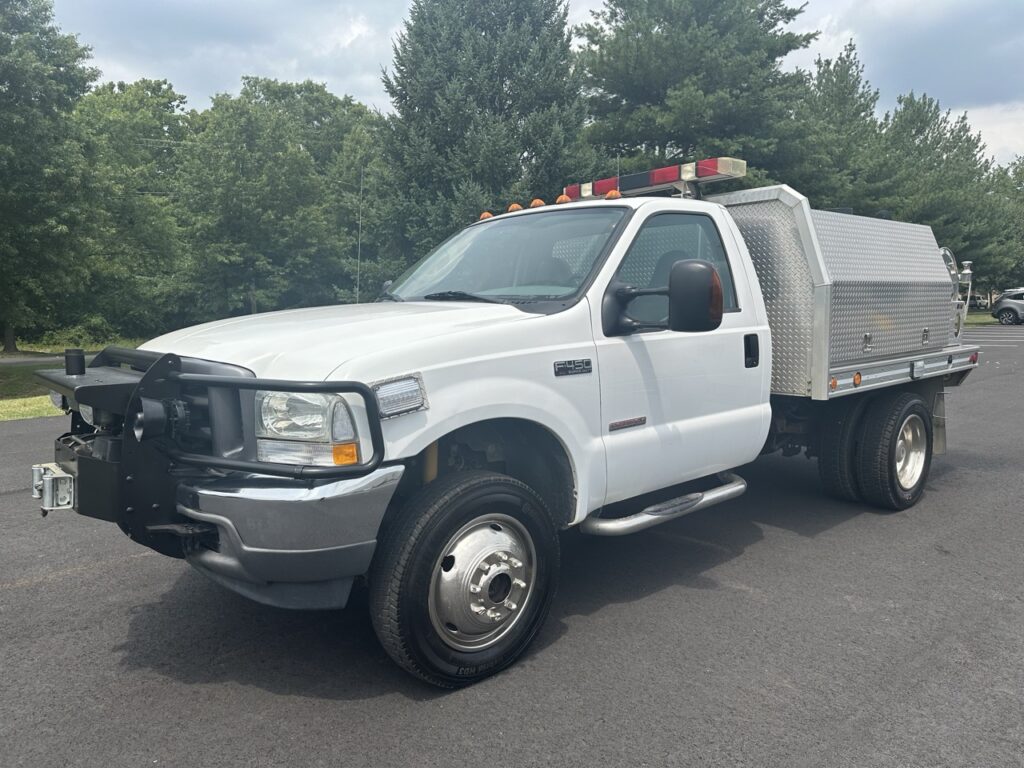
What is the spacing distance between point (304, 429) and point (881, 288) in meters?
4.07

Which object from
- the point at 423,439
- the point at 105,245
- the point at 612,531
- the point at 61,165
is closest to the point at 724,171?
the point at 612,531

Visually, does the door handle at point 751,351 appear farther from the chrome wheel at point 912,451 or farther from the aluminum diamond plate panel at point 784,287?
the chrome wheel at point 912,451

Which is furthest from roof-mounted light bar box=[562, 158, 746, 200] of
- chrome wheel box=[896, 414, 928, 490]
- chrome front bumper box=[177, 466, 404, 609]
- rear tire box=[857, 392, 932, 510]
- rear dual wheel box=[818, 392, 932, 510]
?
chrome front bumper box=[177, 466, 404, 609]

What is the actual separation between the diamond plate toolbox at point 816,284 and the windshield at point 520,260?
52.4 inches

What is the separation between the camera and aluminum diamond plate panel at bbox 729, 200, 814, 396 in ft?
16.0

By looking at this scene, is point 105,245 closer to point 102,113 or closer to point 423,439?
point 102,113

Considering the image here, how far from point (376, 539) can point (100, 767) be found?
1132 mm

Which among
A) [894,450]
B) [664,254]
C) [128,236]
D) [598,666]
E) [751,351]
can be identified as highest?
[128,236]

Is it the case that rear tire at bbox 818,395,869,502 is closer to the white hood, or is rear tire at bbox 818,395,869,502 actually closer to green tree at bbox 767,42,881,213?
the white hood

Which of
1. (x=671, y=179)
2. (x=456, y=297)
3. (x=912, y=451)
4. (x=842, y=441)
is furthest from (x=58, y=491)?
(x=912, y=451)

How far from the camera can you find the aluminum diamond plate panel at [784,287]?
486 cm

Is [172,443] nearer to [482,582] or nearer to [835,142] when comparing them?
[482,582]

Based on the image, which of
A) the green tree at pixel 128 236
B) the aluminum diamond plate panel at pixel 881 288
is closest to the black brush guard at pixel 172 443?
the aluminum diamond plate panel at pixel 881 288

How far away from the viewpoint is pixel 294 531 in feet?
9.11
